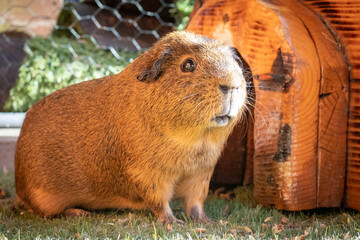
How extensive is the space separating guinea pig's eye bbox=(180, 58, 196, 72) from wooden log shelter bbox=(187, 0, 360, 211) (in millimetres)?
513

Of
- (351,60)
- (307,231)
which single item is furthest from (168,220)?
(351,60)

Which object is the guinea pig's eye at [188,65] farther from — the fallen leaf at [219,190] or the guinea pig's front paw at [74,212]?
the fallen leaf at [219,190]

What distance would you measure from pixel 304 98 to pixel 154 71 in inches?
36.5

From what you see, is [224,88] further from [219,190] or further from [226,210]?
[219,190]

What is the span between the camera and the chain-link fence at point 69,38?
5.43 meters

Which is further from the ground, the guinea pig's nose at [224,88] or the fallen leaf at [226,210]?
the guinea pig's nose at [224,88]

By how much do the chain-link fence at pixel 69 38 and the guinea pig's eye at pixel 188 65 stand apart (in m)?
2.86

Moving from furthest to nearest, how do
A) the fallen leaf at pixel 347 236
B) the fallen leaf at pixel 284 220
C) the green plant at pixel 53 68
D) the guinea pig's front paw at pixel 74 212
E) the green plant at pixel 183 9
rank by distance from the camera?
the green plant at pixel 183 9
the green plant at pixel 53 68
the guinea pig's front paw at pixel 74 212
the fallen leaf at pixel 284 220
the fallen leaf at pixel 347 236

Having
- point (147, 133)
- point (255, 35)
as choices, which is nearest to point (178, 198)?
point (147, 133)

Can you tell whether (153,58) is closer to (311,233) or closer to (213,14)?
(213,14)

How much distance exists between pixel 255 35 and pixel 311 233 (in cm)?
124

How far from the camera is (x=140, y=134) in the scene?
2801 millimetres

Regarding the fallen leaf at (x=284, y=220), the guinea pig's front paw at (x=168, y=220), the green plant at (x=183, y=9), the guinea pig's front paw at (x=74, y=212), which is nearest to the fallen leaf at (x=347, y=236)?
the fallen leaf at (x=284, y=220)

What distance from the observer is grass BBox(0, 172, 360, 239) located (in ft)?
8.59
